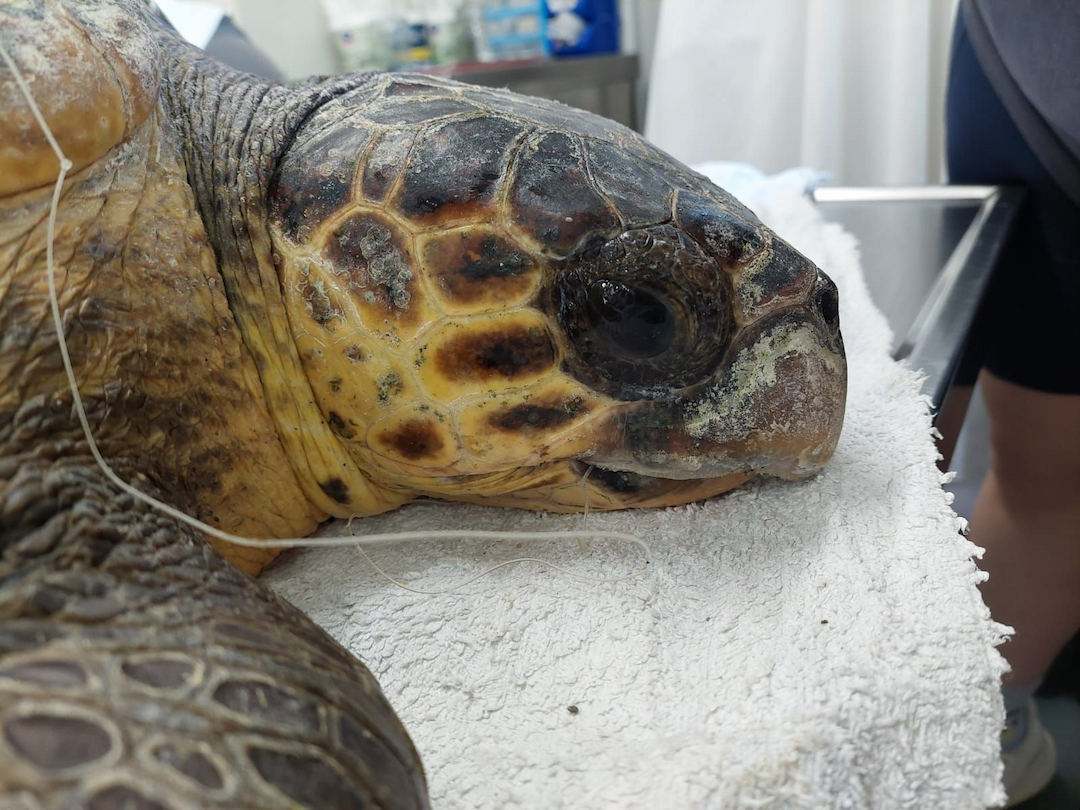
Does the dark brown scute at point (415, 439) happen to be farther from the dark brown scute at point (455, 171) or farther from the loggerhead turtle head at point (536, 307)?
the dark brown scute at point (455, 171)

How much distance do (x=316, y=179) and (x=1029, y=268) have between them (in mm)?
972

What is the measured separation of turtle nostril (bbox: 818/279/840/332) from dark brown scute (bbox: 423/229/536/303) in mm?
212

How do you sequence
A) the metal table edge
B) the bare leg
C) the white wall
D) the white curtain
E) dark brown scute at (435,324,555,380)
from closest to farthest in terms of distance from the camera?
dark brown scute at (435,324,555,380), the metal table edge, the bare leg, the white curtain, the white wall

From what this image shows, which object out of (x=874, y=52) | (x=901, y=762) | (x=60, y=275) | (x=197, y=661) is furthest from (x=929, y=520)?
(x=874, y=52)

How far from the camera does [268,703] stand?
339mm

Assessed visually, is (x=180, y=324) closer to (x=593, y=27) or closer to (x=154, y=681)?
(x=154, y=681)

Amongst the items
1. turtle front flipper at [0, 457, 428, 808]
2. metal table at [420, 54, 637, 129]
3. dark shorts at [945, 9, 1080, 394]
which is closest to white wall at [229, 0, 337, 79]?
metal table at [420, 54, 637, 129]

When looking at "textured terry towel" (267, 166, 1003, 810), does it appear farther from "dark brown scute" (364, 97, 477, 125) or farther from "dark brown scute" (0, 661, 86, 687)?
"dark brown scute" (364, 97, 477, 125)

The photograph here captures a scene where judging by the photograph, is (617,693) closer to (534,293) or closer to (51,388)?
(534,293)

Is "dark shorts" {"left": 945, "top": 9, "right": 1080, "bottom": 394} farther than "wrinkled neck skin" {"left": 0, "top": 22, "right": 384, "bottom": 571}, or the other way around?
"dark shorts" {"left": 945, "top": 9, "right": 1080, "bottom": 394}

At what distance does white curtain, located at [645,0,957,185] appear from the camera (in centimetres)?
176

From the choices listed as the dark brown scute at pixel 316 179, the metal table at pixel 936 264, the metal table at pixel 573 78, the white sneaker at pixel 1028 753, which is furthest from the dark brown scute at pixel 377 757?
the metal table at pixel 573 78

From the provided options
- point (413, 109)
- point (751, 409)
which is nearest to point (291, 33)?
point (413, 109)

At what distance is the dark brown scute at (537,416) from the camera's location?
0.52 metres
